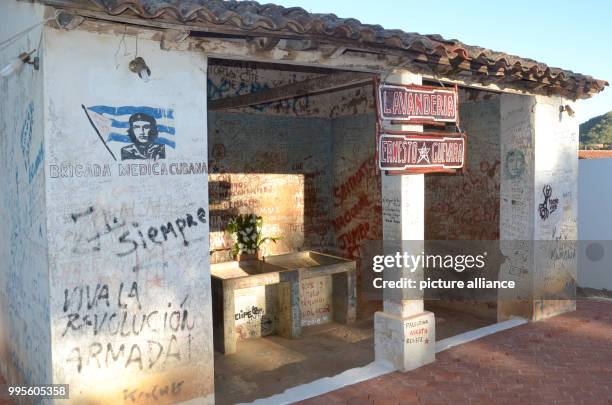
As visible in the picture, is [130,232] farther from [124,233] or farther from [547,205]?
[547,205]

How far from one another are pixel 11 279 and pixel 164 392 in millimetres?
2373

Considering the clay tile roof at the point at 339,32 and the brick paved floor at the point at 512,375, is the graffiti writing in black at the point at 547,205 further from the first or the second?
the brick paved floor at the point at 512,375

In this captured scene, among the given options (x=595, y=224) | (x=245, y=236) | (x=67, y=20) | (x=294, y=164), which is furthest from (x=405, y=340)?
(x=595, y=224)

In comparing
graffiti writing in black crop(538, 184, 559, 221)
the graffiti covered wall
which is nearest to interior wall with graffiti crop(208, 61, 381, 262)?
the graffiti covered wall

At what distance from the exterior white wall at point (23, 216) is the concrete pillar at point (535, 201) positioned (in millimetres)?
6886

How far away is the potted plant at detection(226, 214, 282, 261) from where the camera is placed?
393 inches

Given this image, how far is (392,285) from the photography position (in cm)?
687

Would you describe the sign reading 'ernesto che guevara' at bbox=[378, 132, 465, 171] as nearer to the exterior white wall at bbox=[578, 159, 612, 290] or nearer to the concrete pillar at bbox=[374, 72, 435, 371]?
the concrete pillar at bbox=[374, 72, 435, 371]

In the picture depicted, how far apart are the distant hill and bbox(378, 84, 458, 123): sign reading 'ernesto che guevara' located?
33793 mm

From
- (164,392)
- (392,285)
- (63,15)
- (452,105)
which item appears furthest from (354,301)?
(63,15)

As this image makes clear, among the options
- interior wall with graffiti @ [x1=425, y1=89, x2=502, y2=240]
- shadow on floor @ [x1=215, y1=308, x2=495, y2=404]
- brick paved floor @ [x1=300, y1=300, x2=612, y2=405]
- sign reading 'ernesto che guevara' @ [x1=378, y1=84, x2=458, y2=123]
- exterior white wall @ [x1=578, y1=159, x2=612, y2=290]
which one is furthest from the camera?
exterior white wall @ [x1=578, y1=159, x2=612, y2=290]

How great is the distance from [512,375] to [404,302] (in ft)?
4.96

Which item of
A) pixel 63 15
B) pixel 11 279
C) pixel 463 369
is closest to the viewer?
pixel 63 15

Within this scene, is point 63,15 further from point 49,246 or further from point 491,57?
point 491,57
